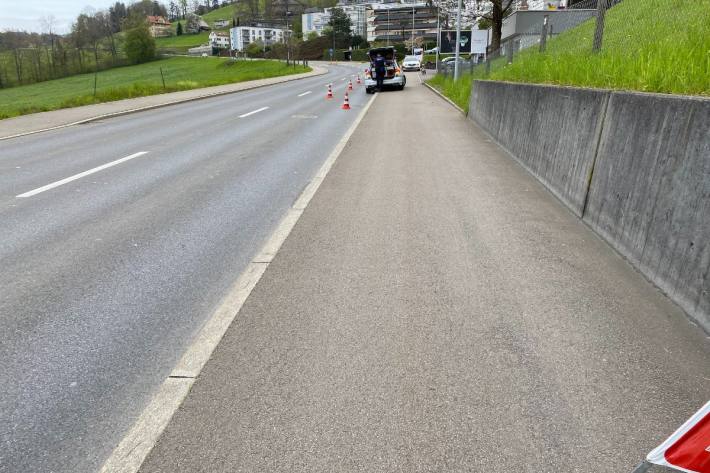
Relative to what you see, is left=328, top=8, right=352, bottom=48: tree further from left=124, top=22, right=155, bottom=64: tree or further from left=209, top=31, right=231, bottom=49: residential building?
left=209, top=31, right=231, bottom=49: residential building

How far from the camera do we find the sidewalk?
7.57 ft

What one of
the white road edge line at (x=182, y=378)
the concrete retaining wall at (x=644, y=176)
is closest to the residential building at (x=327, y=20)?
the concrete retaining wall at (x=644, y=176)

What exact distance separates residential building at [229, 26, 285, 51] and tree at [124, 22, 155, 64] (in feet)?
147

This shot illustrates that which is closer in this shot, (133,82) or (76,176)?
(76,176)

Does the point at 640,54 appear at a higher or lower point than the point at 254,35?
lower

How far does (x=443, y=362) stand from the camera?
2994 millimetres

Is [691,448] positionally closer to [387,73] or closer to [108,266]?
[108,266]

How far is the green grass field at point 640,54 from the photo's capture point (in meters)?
4.72

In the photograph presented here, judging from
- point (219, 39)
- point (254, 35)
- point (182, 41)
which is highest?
point (254, 35)

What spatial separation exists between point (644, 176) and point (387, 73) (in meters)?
27.8

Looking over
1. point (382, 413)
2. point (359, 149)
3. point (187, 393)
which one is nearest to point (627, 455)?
point (382, 413)

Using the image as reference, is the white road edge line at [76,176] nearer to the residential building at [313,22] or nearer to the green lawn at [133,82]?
the green lawn at [133,82]

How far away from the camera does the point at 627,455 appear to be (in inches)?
88.8

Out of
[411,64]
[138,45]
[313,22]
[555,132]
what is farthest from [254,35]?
[555,132]
